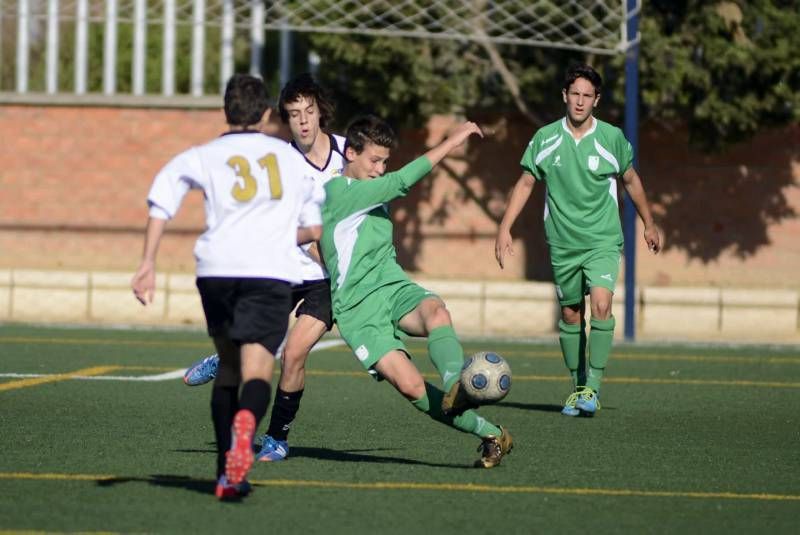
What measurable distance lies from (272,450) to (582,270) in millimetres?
3077

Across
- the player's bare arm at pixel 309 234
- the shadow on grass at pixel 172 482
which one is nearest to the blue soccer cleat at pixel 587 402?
the shadow on grass at pixel 172 482

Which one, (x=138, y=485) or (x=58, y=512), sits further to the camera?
(x=138, y=485)

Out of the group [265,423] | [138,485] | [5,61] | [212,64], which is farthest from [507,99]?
[138,485]

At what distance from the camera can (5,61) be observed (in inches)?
798

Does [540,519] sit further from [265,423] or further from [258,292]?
[265,423]

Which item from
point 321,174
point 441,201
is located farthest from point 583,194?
point 441,201

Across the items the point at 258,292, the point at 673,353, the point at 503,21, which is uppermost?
the point at 503,21

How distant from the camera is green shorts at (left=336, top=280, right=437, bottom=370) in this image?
24.6ft

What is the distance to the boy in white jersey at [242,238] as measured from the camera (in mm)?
6414

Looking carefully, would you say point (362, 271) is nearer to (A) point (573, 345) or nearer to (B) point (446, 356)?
(B) point (446, 356)

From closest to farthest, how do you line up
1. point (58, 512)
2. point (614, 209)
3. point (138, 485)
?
point (58, 512) < point (138, 485) < point (614, 209)

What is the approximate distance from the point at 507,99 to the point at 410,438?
1045cm

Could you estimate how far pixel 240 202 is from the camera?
6.43 meters

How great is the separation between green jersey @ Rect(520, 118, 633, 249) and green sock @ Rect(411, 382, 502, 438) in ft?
9.53
